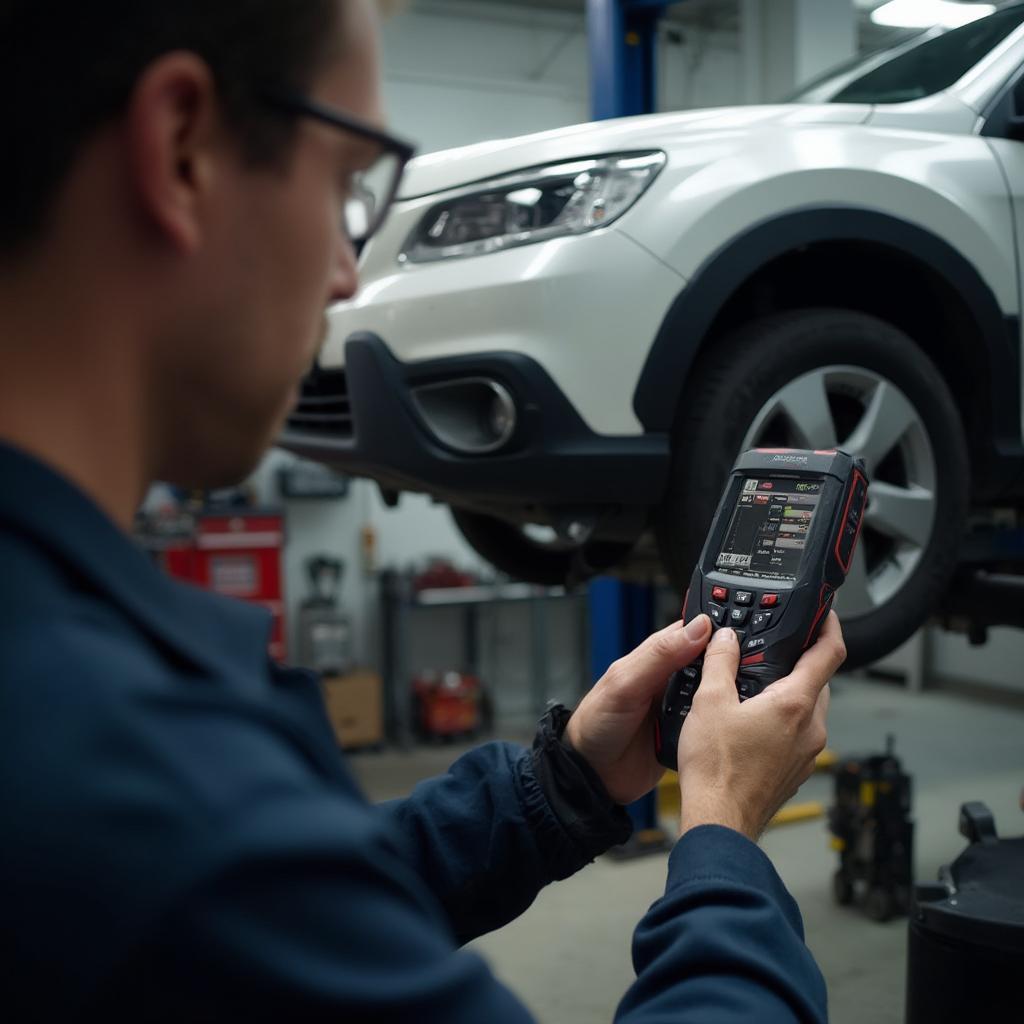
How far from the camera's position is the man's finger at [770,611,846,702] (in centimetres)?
78

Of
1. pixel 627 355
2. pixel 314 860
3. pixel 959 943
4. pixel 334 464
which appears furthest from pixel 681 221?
pixel 314 860

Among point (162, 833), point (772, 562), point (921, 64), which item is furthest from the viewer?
point (921, 64)

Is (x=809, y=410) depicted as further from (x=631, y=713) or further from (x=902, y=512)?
(x=631, y=713)

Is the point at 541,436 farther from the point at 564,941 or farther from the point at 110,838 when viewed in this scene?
the point at 564,941

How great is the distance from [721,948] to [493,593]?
446 centimetres

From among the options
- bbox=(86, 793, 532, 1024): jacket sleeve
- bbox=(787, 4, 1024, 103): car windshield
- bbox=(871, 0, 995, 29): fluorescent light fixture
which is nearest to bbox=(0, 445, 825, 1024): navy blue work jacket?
bbox=(86, 793, 532, 1024): jacket sleeve

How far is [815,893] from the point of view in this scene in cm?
273

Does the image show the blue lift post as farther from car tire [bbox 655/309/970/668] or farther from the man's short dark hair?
the man's short dark hair

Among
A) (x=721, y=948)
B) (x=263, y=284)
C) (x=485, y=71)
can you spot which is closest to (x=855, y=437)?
(x=721, y=948)

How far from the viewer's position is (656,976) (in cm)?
55

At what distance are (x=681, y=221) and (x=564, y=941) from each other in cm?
163

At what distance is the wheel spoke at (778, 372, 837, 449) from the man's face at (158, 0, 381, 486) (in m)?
1.15

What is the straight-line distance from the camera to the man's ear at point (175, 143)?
0.40m

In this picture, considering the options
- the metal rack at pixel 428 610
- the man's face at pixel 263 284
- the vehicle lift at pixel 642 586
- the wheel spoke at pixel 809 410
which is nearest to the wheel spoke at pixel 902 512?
the wheel spoke at pixel 809 410
